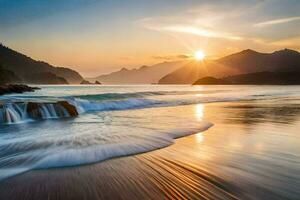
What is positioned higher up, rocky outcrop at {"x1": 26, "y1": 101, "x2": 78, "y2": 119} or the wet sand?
rocky outcrop at {"x1": 26, "y1": 101, "x2": 78, "y2": 119}

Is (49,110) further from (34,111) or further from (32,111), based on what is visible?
(32,111)

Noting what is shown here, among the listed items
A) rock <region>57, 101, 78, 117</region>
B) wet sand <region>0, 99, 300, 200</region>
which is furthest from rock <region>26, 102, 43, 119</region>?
wet sand <region>0, 99, 300, 200</region>

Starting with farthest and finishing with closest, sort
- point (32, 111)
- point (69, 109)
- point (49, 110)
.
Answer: point (69, 109) → point (49, 110) → point (32, 111)

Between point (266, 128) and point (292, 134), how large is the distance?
1.82 meters

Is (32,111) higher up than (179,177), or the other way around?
(32,111)

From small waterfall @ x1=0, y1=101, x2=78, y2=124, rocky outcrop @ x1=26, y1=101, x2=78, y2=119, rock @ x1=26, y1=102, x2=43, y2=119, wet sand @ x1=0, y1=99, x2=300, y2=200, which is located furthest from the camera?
rocky outcrop @ x1=26, y1=101, x2=78, y2=119

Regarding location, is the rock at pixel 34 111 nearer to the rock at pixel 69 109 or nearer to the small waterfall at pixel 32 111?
the small waterfall at pixel 32 111

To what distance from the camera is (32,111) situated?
19.5m

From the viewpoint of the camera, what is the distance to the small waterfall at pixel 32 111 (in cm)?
1778

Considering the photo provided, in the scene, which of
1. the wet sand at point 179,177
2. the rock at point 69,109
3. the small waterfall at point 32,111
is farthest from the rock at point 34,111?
the wet sand at point 179,177

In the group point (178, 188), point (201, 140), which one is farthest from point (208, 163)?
point (201, 140)

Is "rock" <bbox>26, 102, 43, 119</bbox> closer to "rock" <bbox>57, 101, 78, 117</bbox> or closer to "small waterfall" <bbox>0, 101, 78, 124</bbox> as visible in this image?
"small waterfall" <bbox>0, 101, 78, 124</bbox>

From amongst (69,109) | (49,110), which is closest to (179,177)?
(49,110)

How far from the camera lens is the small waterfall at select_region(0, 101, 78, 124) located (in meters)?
17.8
